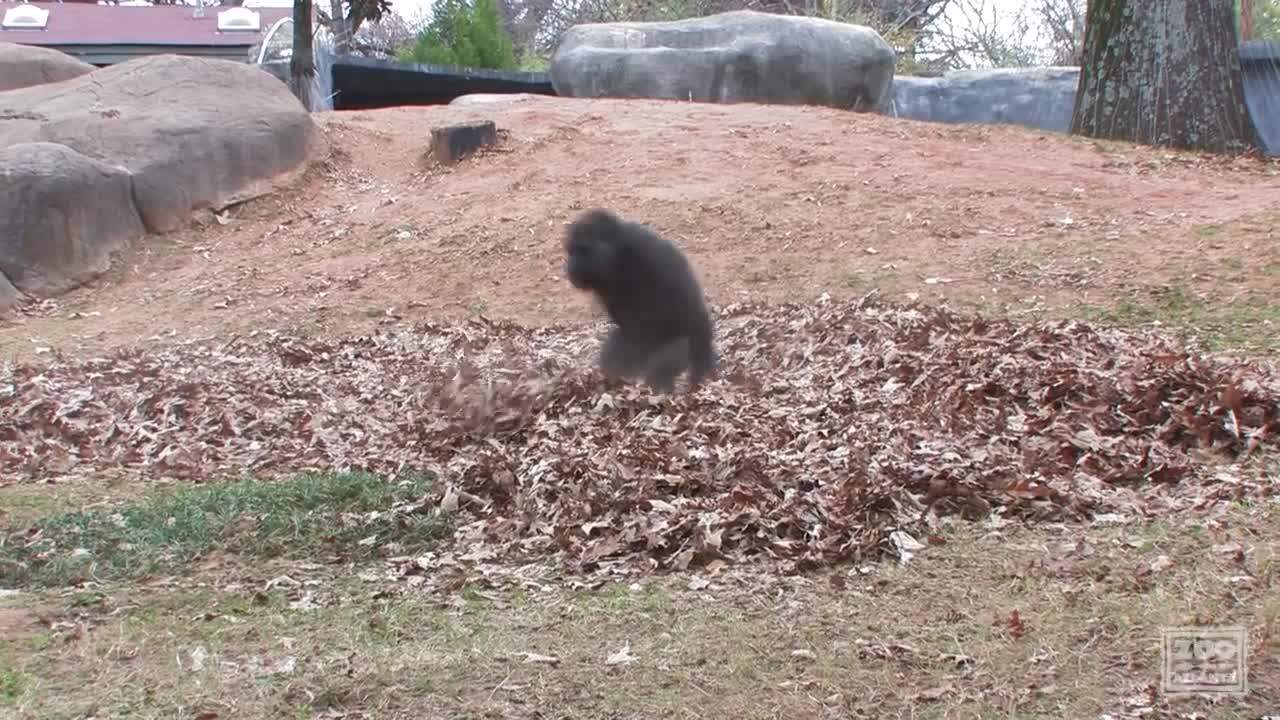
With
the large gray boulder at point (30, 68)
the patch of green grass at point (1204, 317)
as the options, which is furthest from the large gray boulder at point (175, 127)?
the patch of green grass at point (1204, 317)

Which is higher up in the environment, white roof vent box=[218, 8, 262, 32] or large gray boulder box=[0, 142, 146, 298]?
white roof vent box=[218, 8, 262, 32]

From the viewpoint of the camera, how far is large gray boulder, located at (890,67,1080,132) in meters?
18.0

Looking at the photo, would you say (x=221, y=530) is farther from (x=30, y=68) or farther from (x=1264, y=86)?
(x=1264, y=86)

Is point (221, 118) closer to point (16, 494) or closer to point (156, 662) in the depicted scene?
point (16, 494)

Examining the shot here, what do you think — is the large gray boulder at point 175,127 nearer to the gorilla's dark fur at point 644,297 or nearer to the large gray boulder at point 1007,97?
the gorilla's dark fur at point 644,297

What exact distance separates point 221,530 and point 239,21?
2669 cm

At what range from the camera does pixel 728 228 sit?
11.2 meters

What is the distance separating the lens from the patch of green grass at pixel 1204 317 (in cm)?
757

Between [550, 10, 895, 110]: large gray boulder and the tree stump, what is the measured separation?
160 inches

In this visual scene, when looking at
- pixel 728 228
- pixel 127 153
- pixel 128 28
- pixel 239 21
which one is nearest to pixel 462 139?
pixel 127 153

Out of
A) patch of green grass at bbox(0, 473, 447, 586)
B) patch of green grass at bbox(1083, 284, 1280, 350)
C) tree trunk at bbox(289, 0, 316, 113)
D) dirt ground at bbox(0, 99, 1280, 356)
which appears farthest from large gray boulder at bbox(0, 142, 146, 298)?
patch of green grass at bbox(1083, 284, 1280, 350)

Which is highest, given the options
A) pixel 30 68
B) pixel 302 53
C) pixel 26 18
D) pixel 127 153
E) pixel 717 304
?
pixel 26 18

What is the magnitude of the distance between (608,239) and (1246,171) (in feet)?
25.4

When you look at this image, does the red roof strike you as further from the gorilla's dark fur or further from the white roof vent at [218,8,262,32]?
the gorilla's dark fur
